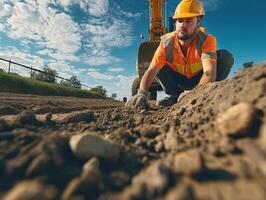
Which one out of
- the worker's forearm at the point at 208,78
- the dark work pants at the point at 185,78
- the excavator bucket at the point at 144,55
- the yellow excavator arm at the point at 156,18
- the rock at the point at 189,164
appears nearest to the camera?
the rock at the point at 189,164

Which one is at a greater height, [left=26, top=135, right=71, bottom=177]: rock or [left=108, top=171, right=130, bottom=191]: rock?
[left=26, top=135, right=71, bottom=177]: rock

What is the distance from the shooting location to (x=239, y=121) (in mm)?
1422

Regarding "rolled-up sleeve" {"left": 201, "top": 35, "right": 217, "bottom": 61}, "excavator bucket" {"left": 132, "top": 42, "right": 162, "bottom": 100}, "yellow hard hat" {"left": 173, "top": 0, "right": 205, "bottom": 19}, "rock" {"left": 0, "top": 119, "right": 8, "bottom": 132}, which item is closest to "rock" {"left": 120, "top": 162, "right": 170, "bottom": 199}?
"rock" {"left": 0, "top": 119, "right": 8, "bottom": 132}

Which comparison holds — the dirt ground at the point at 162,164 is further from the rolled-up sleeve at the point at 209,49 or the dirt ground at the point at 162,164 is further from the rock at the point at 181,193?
the rolled-up sleeve at the point at 209,49

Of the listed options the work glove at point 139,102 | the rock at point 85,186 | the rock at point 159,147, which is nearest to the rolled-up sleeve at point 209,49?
the work glove at point 139,102

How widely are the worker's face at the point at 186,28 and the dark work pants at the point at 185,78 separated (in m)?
0.69

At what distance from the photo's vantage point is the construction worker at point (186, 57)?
3930 mm

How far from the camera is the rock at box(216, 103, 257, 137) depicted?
1.39m

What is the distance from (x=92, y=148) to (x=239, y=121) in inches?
31.0

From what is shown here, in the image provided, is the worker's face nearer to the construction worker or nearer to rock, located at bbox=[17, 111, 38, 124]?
the construction worker

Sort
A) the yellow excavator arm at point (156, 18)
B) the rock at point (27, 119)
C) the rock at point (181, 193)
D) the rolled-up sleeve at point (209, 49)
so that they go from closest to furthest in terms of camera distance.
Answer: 1. the rock at point (181, 193)
2. the rock at point (27, 119)
3. the rolled-up sleeve at point (209, 49)
4. the yellow excavator arm at point (156, 18)

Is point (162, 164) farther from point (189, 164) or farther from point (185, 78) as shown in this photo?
point (185, 78)

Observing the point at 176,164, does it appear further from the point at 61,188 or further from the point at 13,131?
the point at 13,131

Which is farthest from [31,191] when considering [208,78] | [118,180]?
[208,78]
